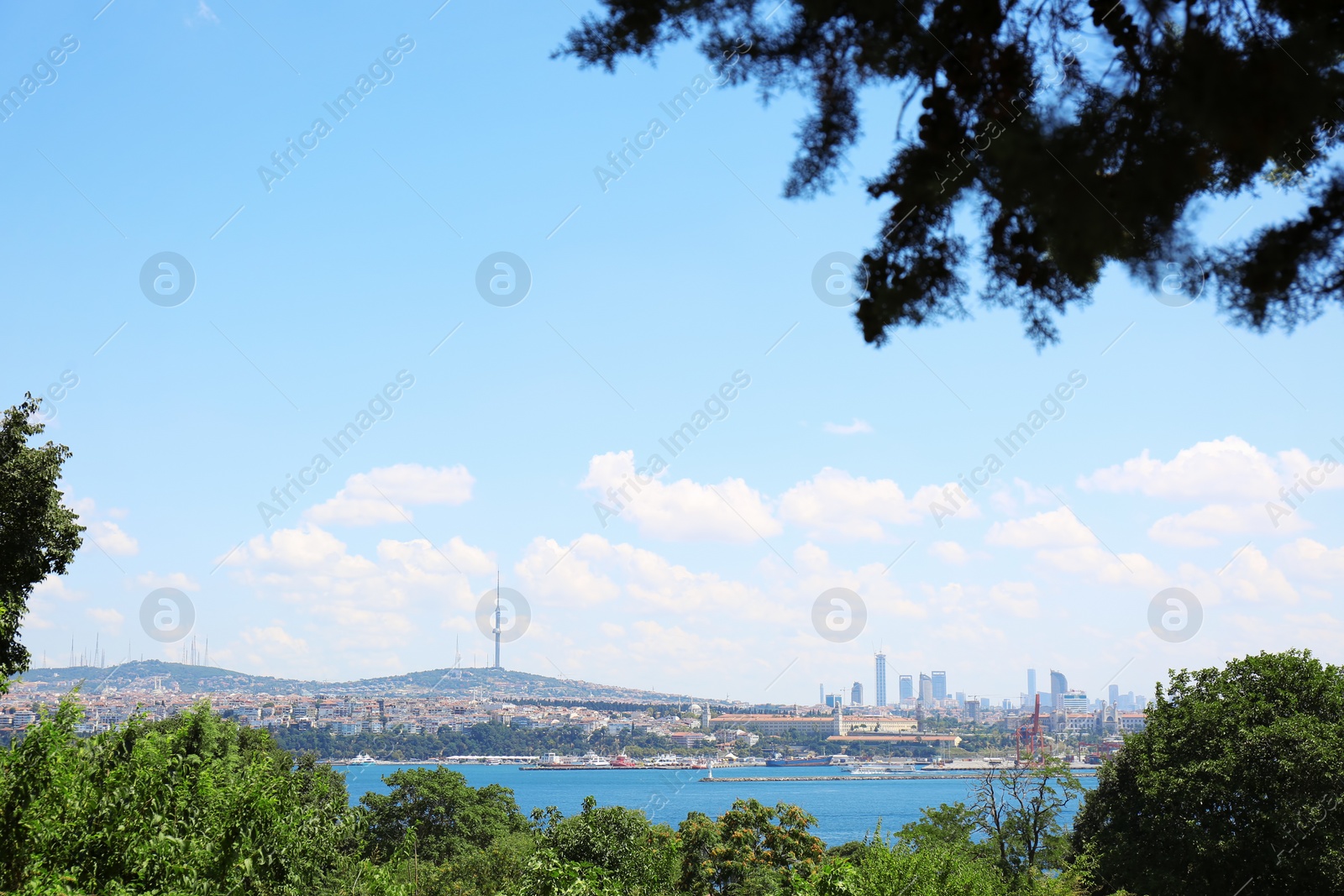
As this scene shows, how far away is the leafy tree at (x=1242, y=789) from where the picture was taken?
18.0m

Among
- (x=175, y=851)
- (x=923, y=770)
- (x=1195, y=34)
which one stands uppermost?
(x=1195, y=34)

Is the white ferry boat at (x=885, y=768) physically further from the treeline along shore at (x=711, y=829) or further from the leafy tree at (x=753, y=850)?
the leafy tree at (x=753, y=850)

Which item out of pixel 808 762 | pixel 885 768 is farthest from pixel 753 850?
pixel 808 762

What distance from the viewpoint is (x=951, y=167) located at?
356cm

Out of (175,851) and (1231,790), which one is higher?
(175,851)

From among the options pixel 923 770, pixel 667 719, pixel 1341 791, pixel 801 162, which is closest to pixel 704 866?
pixel 1341 791

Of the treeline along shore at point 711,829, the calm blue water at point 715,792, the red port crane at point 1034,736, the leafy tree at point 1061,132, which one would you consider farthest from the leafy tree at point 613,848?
the red port crane at point 1034,736

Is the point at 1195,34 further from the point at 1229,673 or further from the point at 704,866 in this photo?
the point at 704,866

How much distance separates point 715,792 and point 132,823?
11481cm

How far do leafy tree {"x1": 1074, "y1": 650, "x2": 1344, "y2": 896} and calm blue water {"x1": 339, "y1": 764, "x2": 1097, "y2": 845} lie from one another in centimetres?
4800

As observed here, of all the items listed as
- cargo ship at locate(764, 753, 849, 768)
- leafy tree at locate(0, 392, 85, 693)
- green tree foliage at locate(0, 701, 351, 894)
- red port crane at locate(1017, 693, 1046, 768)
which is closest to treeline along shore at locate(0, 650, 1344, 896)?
green tree foliage at locate(0, 701, 351, 894)

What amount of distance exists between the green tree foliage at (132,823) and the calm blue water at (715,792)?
209ft

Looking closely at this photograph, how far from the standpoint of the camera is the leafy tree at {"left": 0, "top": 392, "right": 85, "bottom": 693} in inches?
508

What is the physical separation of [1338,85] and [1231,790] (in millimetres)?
20373
